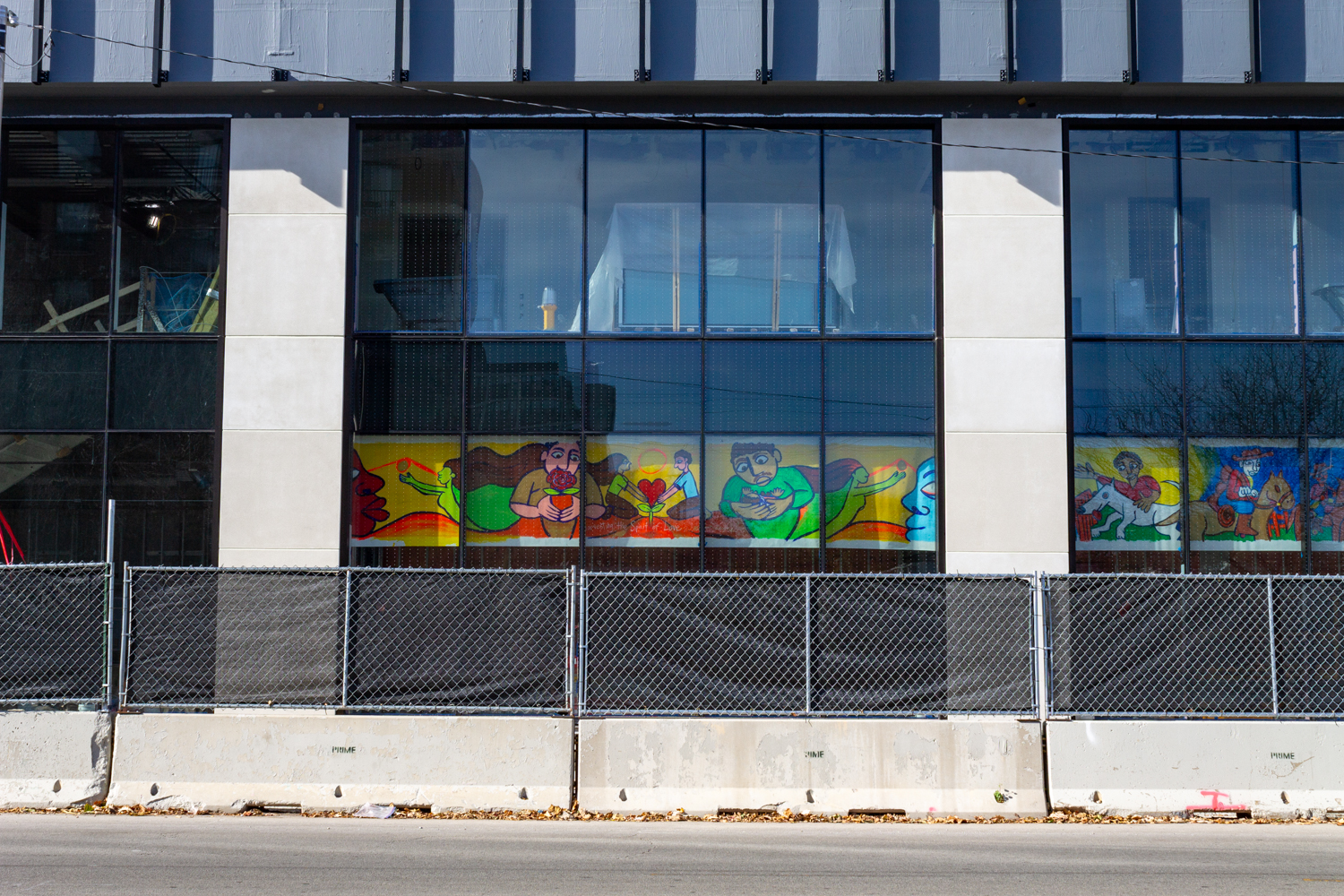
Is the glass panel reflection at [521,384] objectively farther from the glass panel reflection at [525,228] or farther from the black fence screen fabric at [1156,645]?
the black fence screen fabric at [1156,645]

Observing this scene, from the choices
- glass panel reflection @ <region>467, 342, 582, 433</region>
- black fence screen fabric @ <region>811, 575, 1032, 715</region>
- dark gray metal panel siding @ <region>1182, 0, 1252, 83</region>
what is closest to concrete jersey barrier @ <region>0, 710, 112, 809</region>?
glass panel reflection @ <region>467, 342, 582, 433</region>

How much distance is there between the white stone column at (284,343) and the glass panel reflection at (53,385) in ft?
5.50

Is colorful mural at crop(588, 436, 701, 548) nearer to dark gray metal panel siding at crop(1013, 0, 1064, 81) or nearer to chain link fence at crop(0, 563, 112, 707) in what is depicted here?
chain link fence at crop(0, 563, 112, 707)

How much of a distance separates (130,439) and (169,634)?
4.41m

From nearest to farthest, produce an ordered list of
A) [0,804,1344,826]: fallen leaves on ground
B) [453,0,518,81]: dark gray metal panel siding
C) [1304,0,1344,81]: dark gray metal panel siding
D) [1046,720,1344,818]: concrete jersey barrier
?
[0,804,1344,826]: fallen leaves on ground
[1046,720,1344,818]: concrete jersey barrier
[1304,0,1344,81]: dark gray metal panel siding
[453,0,518,81]: dark gray metal panel siding

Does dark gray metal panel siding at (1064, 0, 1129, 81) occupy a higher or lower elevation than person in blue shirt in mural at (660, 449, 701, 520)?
higher

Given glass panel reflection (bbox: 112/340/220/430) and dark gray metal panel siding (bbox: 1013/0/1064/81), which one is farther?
glass panel reflection (bbox: 112/340/220/430)

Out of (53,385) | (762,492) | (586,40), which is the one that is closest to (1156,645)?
(762,492)

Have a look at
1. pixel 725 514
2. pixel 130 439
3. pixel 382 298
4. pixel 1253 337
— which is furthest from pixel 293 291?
pixel 1253 337

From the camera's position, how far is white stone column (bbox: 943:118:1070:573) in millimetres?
13273

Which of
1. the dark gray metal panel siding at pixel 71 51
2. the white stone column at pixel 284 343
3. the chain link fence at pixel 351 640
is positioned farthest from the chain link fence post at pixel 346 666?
the dark gray metal panel siding at pixel 71 51

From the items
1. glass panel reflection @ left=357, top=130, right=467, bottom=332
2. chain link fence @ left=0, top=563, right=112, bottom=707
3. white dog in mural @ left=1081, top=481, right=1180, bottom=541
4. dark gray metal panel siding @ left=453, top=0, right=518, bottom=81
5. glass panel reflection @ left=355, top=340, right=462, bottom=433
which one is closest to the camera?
chain link fence @ left=0, top=563, right=112, bottom=707

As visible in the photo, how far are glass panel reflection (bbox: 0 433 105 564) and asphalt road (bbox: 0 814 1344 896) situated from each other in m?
4.99

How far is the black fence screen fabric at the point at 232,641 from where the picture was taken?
998 centimetres
